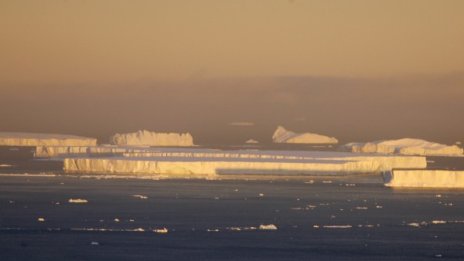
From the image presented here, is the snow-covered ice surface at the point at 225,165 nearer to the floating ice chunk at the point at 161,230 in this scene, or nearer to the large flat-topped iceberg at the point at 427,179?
the large flat-topped iceberg at the point at 427,179

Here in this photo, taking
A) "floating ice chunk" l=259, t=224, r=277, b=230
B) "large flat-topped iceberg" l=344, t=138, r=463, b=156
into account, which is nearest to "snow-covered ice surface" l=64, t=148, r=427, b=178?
"large flat-topped iceberg" l=344, t=138, r=463, b=156

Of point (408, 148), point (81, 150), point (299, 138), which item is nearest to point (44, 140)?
point (81, 150)

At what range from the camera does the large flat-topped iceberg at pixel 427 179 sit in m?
43.1

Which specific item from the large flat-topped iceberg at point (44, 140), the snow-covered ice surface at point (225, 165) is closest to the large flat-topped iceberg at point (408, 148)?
the snow-covered ice surface at point (225, 165)

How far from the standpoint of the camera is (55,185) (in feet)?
144

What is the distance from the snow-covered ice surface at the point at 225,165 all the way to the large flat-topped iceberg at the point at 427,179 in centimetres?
564

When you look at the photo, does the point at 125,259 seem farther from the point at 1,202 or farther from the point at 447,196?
the point at 447,196

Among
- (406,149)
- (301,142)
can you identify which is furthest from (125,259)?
(301,142)

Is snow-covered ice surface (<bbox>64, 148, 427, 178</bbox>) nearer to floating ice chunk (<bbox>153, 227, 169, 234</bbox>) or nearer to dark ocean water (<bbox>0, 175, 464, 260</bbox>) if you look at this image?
dark ocean water (<bbox>0, 175, 464, 260</bbox>)

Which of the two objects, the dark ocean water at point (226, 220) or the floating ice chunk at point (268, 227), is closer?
the dark ocean water at point (226, 220)

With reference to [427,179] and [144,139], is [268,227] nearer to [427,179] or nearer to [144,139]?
[427,179]

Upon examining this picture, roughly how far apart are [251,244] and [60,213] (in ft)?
26.8

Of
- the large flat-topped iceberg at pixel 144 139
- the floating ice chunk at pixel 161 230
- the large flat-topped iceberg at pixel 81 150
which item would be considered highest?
the large flat-topped iceberg at pixel 144 139

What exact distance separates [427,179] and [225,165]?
968 centimetres
